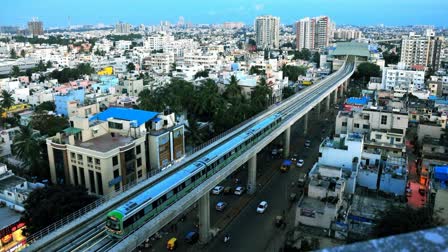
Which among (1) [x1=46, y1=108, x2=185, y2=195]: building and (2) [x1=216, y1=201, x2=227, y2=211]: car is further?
(2) [x1=216, y1=201, x2=227, y2=211]: car

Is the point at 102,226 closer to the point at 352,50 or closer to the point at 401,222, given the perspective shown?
the point at 401,222

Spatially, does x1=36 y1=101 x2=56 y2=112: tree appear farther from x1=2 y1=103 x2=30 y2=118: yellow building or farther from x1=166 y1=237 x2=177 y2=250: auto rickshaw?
x1=166 y1=237 x2=177 y2=250: auto rickshaw

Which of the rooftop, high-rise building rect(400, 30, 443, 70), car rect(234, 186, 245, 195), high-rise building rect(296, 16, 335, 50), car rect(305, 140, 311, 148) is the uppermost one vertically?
high-rise building rect(296, 16, 335, 50)

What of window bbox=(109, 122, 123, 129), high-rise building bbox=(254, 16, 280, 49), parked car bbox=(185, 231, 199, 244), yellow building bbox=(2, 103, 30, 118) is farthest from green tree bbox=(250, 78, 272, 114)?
high-rise building bbox=(254, 16, 280, 49)

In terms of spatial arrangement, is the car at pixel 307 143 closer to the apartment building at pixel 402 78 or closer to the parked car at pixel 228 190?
the parked car at pixel 228 190

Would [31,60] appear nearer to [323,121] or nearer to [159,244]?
[323,121]

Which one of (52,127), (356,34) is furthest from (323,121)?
(356,34)

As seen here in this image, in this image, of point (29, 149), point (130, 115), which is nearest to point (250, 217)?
point (130, 115)
